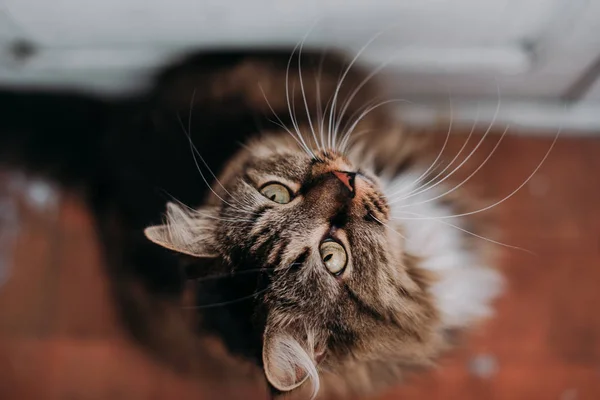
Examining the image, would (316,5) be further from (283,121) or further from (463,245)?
(463,245)

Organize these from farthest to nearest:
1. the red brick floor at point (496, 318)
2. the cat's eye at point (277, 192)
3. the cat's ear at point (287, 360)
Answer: the red brick floor at point (496, 318) → the cat's eye at point (277, 192) → the cat's ear at point (287, 360)

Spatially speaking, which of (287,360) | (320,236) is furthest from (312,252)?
(287,360)

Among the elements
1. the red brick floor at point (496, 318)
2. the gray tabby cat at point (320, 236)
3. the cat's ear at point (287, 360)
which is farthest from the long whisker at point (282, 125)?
the red brick floor at point (496, 318)

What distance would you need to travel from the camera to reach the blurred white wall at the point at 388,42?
3.27 feet

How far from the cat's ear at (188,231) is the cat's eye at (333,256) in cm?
17

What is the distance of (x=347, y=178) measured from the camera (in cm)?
79

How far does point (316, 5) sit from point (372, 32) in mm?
141

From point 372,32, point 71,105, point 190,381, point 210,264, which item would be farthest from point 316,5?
point 190,381

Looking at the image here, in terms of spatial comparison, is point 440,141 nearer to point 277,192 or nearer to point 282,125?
point 282,125

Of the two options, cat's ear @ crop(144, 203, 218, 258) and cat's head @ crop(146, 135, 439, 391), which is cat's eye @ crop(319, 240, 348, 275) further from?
cat's ear @ crop(144, 203, 218, 258)

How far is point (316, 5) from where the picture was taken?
1.00 meters

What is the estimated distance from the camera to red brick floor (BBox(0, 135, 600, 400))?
1354 mm

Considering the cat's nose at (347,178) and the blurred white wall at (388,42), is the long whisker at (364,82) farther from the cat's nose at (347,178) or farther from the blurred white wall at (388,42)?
the cat's nose at (347,178)

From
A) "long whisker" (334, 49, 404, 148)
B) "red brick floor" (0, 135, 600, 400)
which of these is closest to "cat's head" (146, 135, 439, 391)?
"long whisker" (334, 49, 404, 148)
